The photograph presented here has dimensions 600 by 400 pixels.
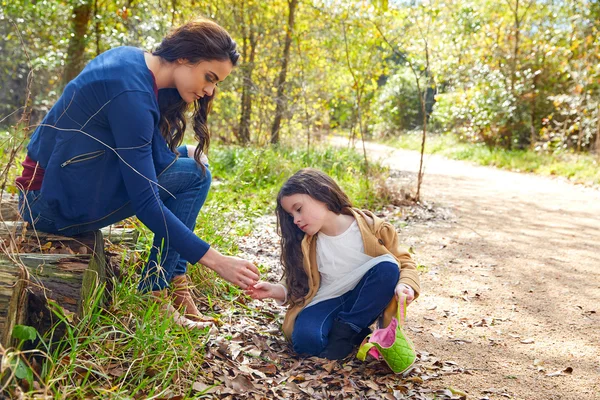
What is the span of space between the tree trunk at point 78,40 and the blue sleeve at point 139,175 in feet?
26.5

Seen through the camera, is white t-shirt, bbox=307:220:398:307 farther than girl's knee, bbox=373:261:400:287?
Yes

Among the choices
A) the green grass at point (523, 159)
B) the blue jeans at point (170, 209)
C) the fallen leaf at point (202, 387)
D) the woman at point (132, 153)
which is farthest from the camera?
the green grass at point (523, 159)

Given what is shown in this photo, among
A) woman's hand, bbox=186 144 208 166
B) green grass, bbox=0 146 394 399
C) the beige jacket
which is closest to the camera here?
green grass, bbox=0 146 394 399

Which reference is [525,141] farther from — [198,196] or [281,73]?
[198,196]

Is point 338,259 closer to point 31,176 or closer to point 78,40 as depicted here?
point 31,176

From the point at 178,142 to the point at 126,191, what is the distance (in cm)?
47

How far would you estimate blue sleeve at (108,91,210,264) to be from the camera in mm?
2273

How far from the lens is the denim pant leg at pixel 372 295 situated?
8.79 ft

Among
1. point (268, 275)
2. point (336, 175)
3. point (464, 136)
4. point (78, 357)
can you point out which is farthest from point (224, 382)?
point (464, 136)

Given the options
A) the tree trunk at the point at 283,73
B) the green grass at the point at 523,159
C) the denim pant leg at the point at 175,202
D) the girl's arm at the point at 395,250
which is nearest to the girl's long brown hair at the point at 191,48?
the denim pant leg at the point at 175,202

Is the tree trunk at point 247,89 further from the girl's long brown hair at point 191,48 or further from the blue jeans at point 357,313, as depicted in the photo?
the blue jeans at point 357,313

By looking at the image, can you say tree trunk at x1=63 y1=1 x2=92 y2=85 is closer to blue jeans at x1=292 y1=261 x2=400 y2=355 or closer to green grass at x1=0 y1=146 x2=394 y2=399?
green grass at x1=0 y1=146 x2=394 y2=399

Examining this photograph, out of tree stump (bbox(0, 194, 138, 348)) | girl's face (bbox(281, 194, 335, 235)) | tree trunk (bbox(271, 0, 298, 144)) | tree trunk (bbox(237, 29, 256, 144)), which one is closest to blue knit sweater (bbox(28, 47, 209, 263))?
tree stump (bbox(0, 194, 138, 348))

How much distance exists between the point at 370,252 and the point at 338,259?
6.7 inches
